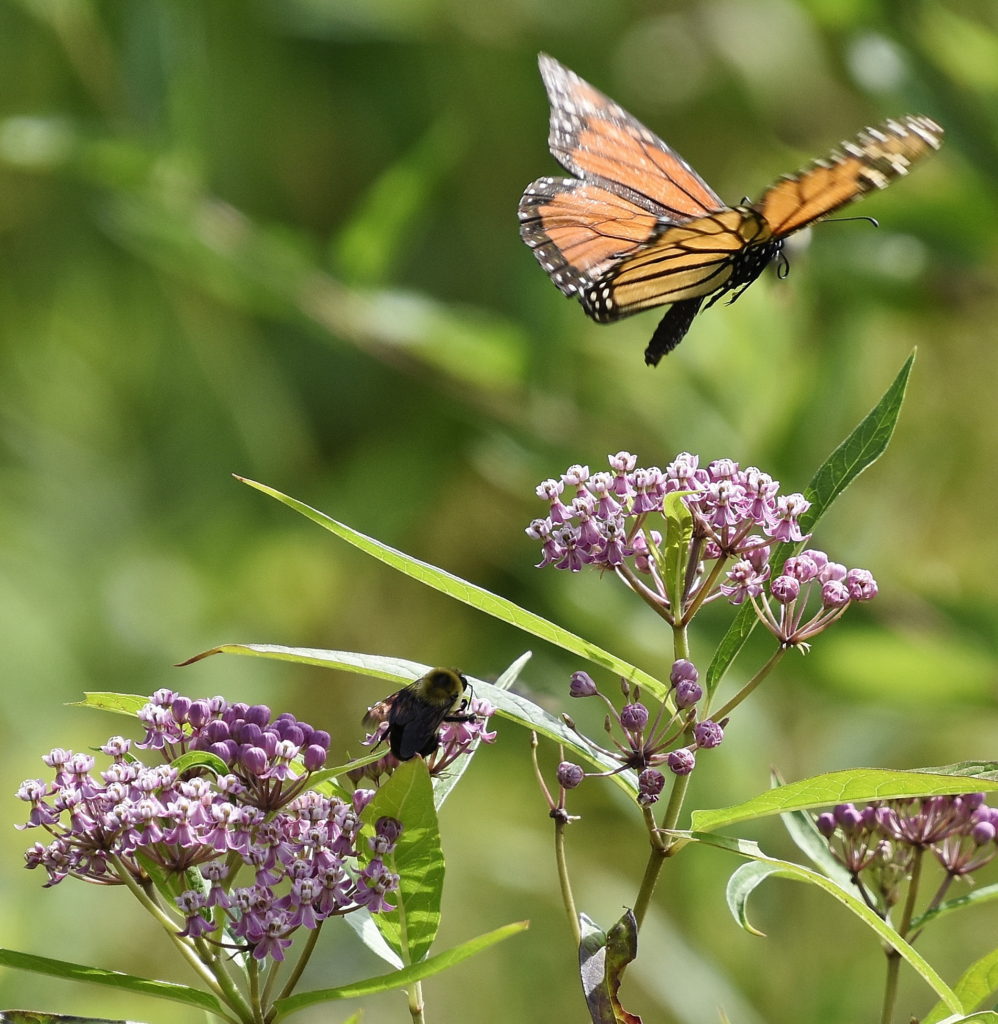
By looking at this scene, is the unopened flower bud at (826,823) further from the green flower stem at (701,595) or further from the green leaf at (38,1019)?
the green leaf at (38,1019)

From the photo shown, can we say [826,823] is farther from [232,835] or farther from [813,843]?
[232,835]

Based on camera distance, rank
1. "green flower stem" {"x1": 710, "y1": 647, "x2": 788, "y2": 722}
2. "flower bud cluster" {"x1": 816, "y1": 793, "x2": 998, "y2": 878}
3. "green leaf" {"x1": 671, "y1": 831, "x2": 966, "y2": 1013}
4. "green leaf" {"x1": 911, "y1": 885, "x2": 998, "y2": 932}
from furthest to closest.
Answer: "flower bud cluster" {"x1": 816, "y1": 793, "x2": 998, "y2": 878} < "green leaf" {"x1": 911, "y1": 885, "x2": 998, "y2": 932} < "green flower stem" {"x1": 710, "y1": 647, "x2": 788, "y2": 722} < "green leaf" {"x1": 671, "y1": 831, "x2": 966, "y2": 1013}

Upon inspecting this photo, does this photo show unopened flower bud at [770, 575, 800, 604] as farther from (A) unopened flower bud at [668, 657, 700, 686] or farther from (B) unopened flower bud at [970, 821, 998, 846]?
(B) unopened flower bud at [970, 821, 998, 846]

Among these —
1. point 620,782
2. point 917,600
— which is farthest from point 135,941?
point 620,782

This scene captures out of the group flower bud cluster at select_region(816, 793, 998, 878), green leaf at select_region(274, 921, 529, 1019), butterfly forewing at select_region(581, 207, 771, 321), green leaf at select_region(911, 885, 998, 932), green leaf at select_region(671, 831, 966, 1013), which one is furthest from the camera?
butterfly forewing at select_region(581, 207, 771, 321)

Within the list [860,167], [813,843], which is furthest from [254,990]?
[860,167]

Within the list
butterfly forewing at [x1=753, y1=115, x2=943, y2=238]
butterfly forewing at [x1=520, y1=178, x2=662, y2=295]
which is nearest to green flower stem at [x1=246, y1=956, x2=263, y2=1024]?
butterfly forewing at [x1=753, y1=115, x2=943, y2=238]

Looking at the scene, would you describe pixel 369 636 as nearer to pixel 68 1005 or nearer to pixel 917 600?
pixel 68 1005

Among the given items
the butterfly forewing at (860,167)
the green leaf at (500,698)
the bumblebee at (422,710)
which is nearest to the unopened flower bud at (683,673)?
the green leaf at (500,698)
